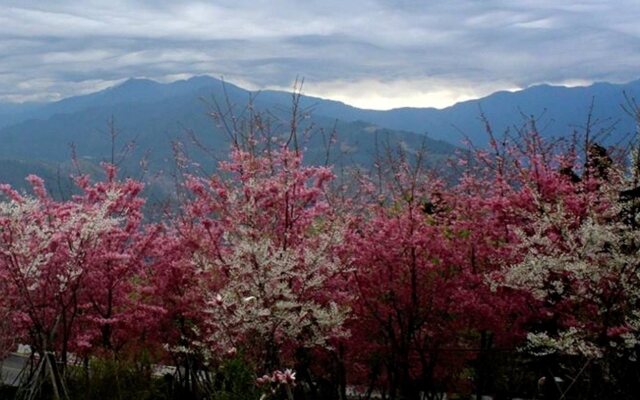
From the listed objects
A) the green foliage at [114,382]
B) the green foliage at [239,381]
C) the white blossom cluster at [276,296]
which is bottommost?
the green foliage at [114,382]

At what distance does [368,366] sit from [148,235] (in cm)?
467

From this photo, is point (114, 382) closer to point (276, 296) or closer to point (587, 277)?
point (276, 296)

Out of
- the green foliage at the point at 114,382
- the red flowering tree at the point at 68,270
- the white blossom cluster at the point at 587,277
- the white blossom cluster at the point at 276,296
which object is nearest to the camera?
the white blossom cluster at the point at 587,277

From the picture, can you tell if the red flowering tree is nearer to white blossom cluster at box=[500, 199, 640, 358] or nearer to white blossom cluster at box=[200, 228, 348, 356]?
white blossom cluster at box=[200, 228, 348, 356]

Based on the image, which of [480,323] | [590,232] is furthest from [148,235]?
[590,232]

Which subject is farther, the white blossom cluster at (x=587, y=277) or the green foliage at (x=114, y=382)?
the green foliage at (x=114, y=382)

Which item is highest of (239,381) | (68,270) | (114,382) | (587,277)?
(587,277)

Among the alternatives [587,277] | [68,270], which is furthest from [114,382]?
[587,277]

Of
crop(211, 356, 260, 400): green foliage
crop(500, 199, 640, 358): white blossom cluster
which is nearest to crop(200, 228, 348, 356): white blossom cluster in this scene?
crop(211, 356, 260, 400): green foliage

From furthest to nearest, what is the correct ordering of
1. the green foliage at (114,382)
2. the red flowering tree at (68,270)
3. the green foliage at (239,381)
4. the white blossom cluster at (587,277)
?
the green foliage at (114,382)
the red flowering tree at (68,270)
the green foliage at (239,381)
the white blossom cluster at (587,277)

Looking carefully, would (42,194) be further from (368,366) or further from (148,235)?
(368,366)

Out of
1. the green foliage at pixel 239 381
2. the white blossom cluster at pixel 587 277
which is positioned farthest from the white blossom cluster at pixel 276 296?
the white blossom cluster at pixel 587 277

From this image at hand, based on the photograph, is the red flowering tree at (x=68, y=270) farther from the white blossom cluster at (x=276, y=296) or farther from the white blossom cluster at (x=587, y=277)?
the white blossom cluster at (x=587, y=277)

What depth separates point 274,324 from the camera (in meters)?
10.8
